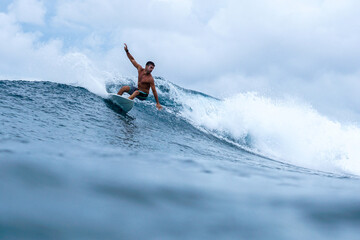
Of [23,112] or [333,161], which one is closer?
[23,112]

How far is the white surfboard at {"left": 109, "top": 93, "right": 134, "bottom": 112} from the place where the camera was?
8.06 metres

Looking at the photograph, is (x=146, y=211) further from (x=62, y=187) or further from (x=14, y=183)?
(x=14, y=183)

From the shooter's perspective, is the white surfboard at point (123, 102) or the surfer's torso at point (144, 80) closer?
the white surfboard at point (123, 102)

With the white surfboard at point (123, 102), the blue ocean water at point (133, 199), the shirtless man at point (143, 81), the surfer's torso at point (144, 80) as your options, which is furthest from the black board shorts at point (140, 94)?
the blue ocean water at point (133, 199)

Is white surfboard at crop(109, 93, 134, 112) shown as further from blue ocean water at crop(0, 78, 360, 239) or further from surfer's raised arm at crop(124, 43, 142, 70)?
blue ocean water at crop(0, 78, 360, 239)

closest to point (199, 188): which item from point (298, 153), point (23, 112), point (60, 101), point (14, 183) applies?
point (14, 183)

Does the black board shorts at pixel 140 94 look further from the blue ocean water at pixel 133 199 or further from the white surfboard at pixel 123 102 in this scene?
the blue ocean water at pixel 133 199

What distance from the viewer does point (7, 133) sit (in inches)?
129

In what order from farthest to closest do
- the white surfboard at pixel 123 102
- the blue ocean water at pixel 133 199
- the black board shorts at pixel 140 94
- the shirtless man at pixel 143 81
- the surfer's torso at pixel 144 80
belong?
the black board shorts at pixel 140 94 → the surfer's torso at pixel 144 80 → the shirtless man at pixel 143 81 → the white surfboard at pixel 123 102 → the blue ocean water at pixel 133 199

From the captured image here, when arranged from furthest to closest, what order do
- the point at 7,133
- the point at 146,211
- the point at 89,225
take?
the point at 7,133
the point at 146,211
the point at 89,225

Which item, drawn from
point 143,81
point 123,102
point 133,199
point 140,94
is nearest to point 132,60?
point 143,81

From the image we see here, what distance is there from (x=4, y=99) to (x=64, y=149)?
4008 millimetres

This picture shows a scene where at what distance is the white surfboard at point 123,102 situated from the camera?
806 cm

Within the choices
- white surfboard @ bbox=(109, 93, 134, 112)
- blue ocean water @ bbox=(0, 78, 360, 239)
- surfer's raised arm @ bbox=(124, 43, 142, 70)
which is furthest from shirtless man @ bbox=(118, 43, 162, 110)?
blue ocean water @ bbox=(0, 78, 360, 239)
